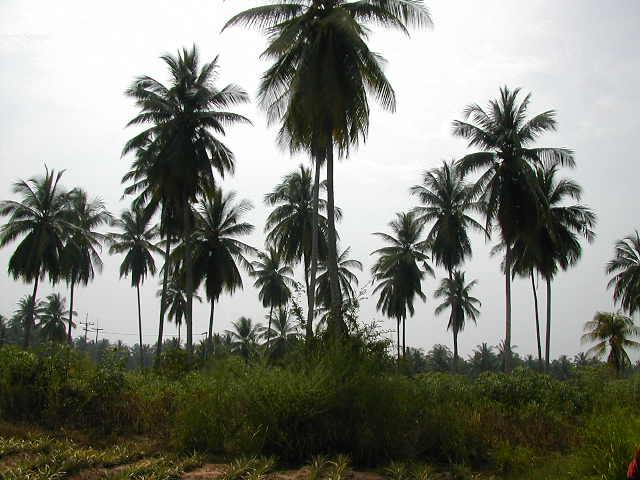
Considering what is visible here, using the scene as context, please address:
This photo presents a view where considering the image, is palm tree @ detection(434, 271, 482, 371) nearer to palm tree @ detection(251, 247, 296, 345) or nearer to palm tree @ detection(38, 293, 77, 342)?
palm tree @ detection(251, 247, 296, 345)

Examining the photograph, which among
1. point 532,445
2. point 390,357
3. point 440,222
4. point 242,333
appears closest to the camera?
point 532,445

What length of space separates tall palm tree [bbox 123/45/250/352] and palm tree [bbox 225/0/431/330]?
28.8ft

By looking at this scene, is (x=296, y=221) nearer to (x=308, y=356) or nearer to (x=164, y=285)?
(x=164, y=285)

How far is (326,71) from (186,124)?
1089cm

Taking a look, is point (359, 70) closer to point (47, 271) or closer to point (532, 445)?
point (532, 445)

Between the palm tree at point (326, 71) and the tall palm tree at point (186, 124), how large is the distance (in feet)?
28.8

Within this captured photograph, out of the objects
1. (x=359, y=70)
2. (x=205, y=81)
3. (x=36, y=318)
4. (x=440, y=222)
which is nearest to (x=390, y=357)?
(x=359, y=70)

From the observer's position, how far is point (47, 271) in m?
31.0

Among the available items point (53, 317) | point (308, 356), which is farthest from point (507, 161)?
point (53, 317)

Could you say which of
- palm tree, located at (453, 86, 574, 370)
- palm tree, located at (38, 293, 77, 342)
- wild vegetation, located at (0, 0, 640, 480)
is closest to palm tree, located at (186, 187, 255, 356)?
wild vegetation, located at (0, 0, 640, 480)

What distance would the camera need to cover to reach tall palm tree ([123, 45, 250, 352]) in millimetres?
22734

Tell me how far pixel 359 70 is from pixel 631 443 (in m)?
10.7

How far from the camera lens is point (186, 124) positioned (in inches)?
917

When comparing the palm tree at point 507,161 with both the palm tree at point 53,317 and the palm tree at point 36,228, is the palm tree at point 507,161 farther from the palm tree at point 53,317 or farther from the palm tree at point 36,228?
the palm tree at point 53,317
